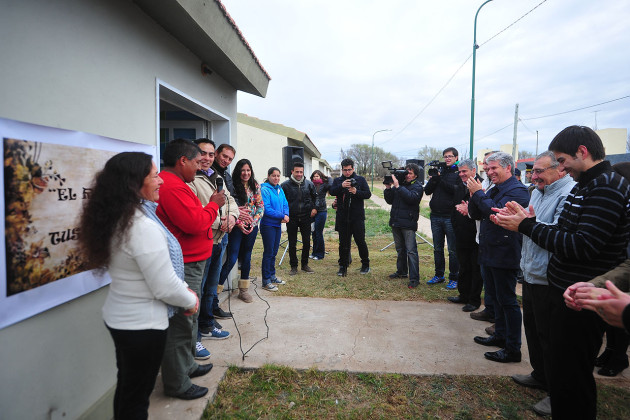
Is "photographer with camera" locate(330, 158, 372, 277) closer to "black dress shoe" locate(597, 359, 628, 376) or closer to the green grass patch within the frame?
the green grass patch

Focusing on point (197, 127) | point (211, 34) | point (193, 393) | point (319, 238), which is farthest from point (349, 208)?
point (193, 393)

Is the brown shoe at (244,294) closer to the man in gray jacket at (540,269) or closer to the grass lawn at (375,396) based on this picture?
the grass lawn at (375,396)

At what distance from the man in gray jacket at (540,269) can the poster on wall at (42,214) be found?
2.82m

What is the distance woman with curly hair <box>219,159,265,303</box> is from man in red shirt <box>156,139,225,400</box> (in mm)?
1607

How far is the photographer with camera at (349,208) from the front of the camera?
5676 mm

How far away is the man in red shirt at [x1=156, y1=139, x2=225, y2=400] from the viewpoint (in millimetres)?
2271

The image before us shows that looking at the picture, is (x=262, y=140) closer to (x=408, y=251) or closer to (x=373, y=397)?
(x=408, y=251)

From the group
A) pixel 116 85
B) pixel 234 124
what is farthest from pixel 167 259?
pixel 234 124

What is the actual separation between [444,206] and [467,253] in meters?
1.00

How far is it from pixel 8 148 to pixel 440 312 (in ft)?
14.3

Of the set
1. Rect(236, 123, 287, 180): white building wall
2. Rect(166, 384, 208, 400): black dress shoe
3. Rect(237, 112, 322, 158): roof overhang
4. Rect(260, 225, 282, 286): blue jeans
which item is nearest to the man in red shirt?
Rect(166, 384, 208, 400): black dress shoe

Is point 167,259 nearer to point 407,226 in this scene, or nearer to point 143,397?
point 143,397

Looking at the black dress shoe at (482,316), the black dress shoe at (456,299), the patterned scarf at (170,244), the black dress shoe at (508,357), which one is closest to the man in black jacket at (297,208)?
the black dress shoe at (456,299)

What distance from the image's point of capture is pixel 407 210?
5.28 metres
